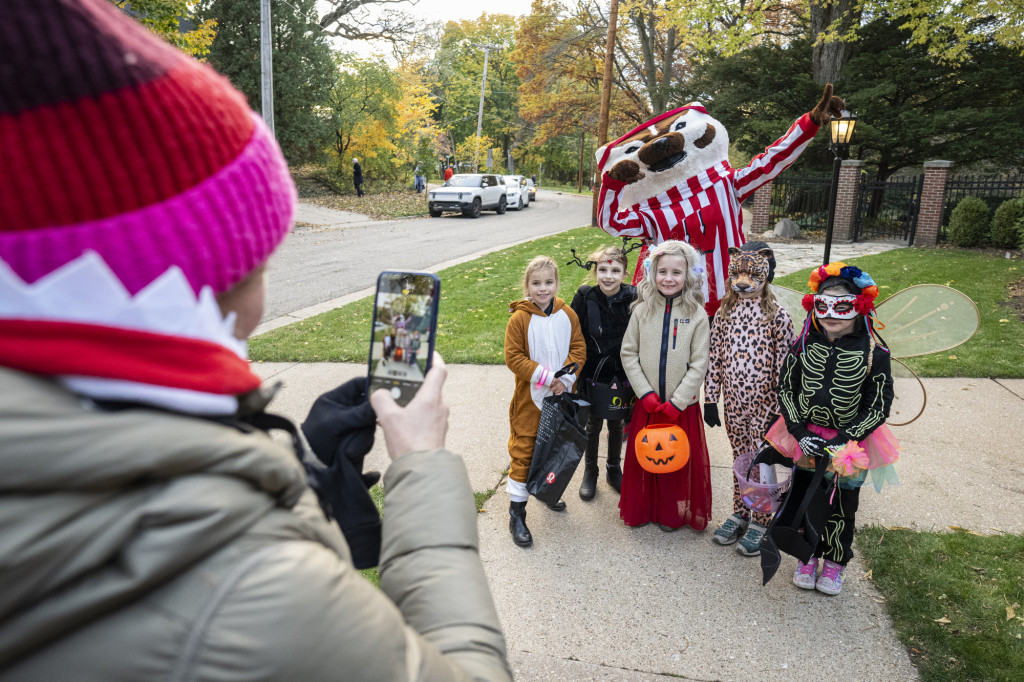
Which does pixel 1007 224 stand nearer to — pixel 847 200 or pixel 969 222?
pixel 969 222

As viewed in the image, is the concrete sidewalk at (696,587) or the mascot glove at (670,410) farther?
the mascot glove at (670,410)

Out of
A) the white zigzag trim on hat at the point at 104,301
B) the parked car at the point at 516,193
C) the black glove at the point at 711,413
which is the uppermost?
the parked car at the point at 516,193

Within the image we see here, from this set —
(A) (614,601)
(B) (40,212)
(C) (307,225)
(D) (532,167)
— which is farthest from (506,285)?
(D) (532,167)

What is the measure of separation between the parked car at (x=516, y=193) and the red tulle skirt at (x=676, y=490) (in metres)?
24.1

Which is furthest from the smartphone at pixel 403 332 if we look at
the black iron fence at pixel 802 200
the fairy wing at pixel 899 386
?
the black iron fence at pixel 802 200

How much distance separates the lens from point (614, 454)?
4.43 meters

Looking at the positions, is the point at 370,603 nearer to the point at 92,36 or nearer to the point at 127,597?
the point at 127,597

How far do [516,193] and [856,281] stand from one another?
84.9 feet

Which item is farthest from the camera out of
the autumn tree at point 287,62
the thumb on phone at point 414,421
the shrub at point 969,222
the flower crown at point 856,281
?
the autumn tree at point 287,62

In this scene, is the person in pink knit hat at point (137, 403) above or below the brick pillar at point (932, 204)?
below

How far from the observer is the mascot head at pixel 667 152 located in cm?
453

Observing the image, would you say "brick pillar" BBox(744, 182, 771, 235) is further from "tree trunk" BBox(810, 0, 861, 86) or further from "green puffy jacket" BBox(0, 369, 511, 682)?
"green puffy jacket" BBox(0, 369, 511, 682)

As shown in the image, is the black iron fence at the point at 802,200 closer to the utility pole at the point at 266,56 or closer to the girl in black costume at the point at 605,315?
the utility pole at the point at 266,56

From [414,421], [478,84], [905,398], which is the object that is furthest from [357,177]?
[478,84]
